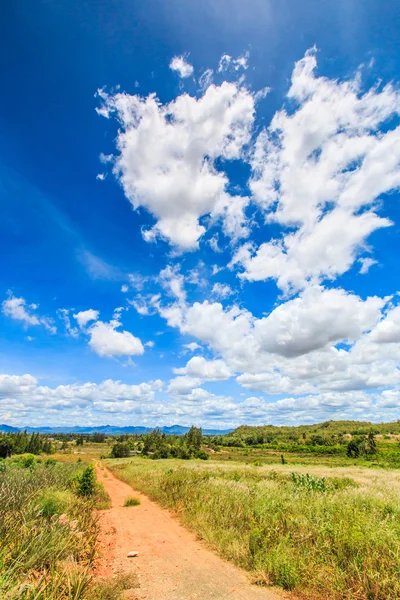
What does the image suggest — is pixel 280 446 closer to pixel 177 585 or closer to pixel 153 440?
pixel 153 440

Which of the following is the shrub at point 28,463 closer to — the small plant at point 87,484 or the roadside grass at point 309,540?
the small plant at point 87,484

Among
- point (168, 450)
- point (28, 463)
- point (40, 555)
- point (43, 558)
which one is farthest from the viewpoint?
point (168, 450)

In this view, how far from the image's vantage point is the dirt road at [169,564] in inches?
269

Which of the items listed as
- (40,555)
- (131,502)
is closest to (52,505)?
(40,555)

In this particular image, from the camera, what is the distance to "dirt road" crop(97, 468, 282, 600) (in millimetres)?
6840

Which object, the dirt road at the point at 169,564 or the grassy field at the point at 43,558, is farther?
the dirt road at the point at 169,564

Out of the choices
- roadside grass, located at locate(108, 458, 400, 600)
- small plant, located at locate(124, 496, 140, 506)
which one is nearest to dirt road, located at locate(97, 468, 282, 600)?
roadside grass, located at locate(108, 458, 400, 600)

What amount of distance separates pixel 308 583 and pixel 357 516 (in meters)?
2.97

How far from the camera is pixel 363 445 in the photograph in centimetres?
9694

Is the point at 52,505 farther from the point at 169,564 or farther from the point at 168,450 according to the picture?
the point at 168,450

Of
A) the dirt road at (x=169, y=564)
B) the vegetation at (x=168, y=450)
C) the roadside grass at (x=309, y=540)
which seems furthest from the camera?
the vegetation at (x=168, y=450)

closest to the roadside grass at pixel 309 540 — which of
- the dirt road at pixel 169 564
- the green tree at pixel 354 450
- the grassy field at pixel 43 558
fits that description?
the dirt road at pixel 169 564

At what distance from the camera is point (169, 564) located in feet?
28.3

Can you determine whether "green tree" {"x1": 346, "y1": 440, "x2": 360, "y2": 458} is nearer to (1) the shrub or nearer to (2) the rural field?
(1) the shrub
